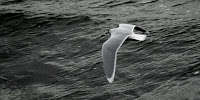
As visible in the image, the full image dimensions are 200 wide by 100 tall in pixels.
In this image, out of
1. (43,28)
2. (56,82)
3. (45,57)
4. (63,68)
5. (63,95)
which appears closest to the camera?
(63,95)

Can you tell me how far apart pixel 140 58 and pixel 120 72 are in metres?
0.65

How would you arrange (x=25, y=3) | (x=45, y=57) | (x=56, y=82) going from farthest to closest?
1. (x=25, y=3)
2. (x=45, y=57)
3. (x=56, y=82)

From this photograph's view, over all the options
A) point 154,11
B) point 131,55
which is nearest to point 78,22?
point 154,11

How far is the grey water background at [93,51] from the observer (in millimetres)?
6934

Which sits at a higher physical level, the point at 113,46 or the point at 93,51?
the point at 113,46

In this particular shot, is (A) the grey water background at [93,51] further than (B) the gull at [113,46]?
Yes

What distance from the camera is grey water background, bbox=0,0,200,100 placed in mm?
6934

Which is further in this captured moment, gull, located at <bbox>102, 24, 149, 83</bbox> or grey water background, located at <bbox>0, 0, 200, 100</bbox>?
grey water background, located at <bbox>0, 0, 200, 100</bbox>

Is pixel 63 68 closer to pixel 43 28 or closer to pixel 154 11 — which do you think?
pixel 43 28

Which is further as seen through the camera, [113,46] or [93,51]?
[93,51]

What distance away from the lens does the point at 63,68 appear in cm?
802

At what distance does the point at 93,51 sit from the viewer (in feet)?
28.3

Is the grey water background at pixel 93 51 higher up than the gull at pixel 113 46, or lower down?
lower down

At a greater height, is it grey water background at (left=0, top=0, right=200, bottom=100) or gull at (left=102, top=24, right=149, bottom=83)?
gull at (left=102, top=24, right=149, bottom=83)
